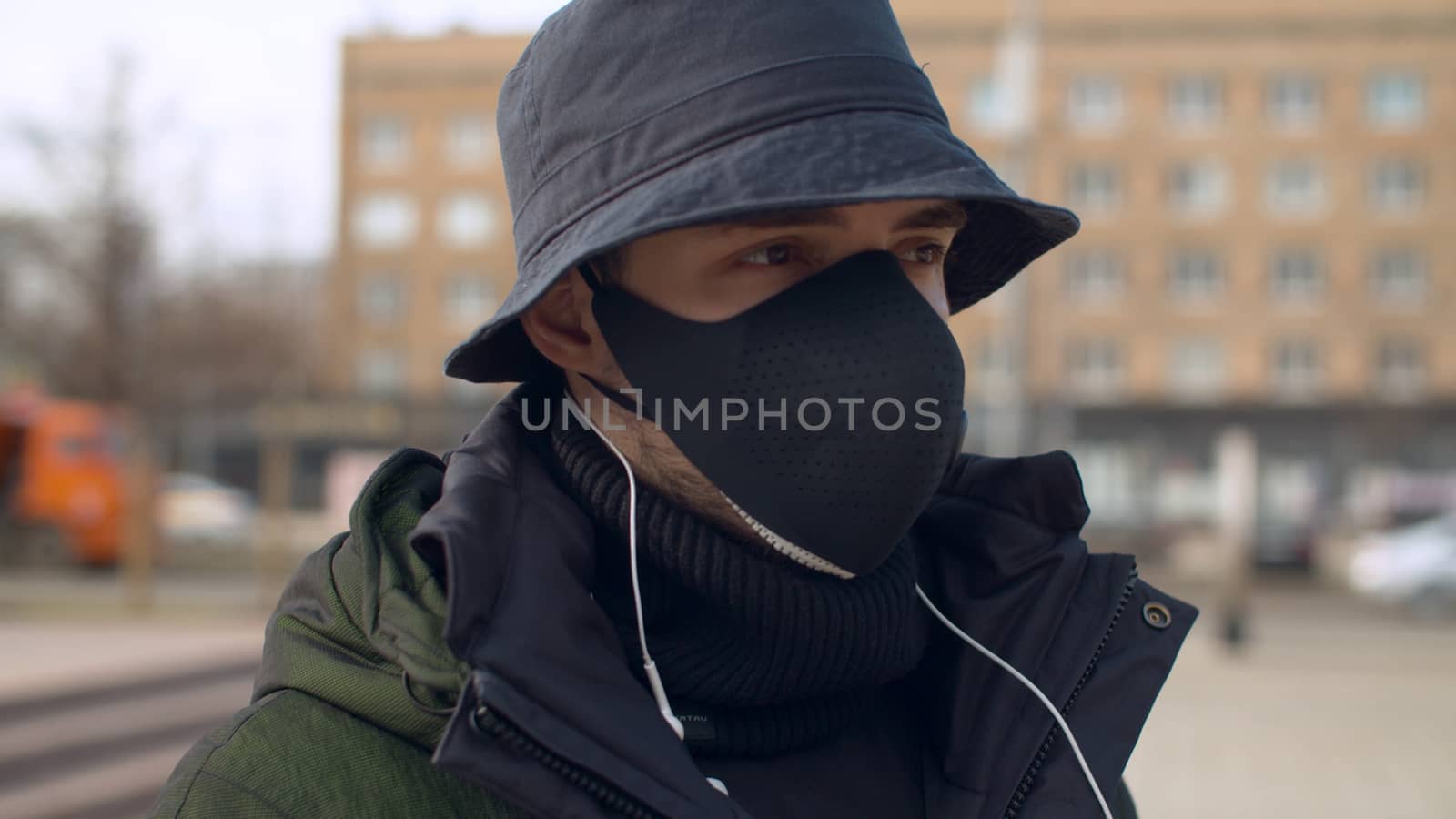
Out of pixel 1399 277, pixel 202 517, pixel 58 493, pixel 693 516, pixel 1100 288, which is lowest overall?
pixel 202 517

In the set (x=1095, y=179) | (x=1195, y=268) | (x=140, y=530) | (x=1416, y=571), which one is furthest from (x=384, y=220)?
(x=1416, y=571)

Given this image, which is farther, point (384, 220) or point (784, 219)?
point (384, 220)

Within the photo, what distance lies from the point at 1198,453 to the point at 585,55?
3874 centimetres

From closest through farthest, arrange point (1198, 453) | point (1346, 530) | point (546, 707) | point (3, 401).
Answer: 1. point (546, 707)
2. point (3, 401)
3. point (1346, 530)
4. point (1198, 453)

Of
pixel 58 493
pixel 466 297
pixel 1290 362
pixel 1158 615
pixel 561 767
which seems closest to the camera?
pixel 561 767

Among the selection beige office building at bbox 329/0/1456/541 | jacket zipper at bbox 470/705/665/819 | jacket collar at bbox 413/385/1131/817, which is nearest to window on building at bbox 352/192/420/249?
beige office building at bbox 329/0/1456/541

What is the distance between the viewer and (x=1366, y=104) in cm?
3869

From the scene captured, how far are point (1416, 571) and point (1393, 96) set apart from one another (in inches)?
1009

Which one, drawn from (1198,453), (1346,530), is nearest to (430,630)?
(1346,530)

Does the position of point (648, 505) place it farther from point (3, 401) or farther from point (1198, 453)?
point (1198, 453)

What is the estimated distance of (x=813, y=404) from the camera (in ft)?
4.70

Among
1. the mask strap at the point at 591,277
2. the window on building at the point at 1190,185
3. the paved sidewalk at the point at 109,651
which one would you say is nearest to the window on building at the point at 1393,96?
the window on building at the point at 1190,185

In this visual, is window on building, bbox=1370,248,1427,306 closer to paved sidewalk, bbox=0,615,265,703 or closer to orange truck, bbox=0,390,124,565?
orange truck, bbox=0,390,124,565

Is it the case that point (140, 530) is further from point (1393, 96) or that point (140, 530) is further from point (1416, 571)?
point (1393, 96)
